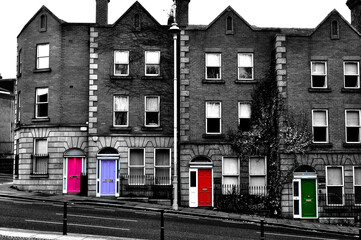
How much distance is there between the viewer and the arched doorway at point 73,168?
100 feet

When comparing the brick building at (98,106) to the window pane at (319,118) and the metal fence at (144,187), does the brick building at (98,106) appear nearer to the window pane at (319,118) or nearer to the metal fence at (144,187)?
the metal fence at (144,187)

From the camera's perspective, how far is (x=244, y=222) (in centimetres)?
2355

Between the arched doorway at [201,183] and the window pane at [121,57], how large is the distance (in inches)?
314

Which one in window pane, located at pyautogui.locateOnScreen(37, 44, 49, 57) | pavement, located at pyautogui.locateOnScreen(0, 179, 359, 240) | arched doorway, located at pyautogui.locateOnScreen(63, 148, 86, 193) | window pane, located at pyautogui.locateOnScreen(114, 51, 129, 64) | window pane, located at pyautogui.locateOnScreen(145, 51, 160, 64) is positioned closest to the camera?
pavement, located at pyautogui.locateOnScreen(0, 179, 359, 240)

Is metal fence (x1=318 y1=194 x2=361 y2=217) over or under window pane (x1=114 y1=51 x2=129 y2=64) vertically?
under

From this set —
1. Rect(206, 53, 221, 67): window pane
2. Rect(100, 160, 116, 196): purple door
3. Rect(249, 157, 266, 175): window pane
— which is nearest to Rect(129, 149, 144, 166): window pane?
Rect(100, 160, 116, 196): purple door

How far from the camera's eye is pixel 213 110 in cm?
3005

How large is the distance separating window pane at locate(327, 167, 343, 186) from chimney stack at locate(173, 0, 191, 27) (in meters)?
13.1

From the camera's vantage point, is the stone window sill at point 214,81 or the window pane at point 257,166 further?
the stone window sill at point 214,81

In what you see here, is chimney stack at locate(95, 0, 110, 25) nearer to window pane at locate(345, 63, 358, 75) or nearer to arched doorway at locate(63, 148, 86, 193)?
arched doorway at locate(63, 148, 86, 193)

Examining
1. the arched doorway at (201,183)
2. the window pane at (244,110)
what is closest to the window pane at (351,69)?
the window pane at (244,110)

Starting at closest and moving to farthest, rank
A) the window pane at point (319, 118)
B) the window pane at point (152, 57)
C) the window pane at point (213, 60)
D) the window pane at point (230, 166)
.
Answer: the window pane at point (319, 118) < the window pane at point (230, 166) < the window pane at point (213, 60) < the window pane at point (152, 57)

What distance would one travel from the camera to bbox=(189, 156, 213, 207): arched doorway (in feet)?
95.5

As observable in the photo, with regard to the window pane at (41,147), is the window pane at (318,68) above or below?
above
